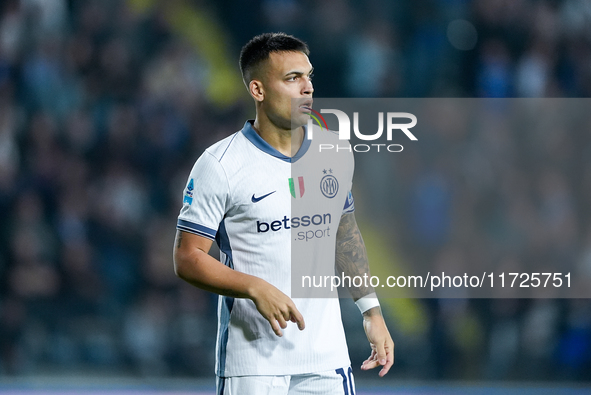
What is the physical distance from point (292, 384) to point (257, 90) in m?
1.16

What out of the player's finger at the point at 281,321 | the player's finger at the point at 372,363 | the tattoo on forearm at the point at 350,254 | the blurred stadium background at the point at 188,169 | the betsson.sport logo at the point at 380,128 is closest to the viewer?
the player's finger at the point at 281,321

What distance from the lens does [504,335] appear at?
218 inches

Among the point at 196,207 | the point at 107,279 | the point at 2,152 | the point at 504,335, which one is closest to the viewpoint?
the point at 196,207

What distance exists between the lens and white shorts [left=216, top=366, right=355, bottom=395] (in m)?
2.62

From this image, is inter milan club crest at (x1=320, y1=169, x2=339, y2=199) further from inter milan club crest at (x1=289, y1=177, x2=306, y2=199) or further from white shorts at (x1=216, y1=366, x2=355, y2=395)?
white shorts at (x1=216, y1=366, x2=355, y2=395)

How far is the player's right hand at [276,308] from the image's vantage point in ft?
7.78

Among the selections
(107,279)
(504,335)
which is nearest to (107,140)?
(107,279)

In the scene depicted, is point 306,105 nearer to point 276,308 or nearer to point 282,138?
point 282,138

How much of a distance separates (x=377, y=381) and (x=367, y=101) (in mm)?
2384

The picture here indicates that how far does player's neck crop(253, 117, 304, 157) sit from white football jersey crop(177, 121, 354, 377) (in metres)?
0.05

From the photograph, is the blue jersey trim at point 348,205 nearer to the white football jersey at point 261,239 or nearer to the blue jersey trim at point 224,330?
the white football jersey at point 261,239

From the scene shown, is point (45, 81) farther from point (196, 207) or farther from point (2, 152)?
point (196, 207)

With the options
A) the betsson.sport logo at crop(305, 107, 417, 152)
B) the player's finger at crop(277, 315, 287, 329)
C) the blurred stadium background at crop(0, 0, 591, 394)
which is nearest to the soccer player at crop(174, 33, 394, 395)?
the player's finger at crop(277, 315, 287, 329)

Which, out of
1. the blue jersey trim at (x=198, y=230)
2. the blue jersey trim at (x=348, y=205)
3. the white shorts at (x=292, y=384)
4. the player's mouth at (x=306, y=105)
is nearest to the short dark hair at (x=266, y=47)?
the player's mouth at (x=306, y=105)
